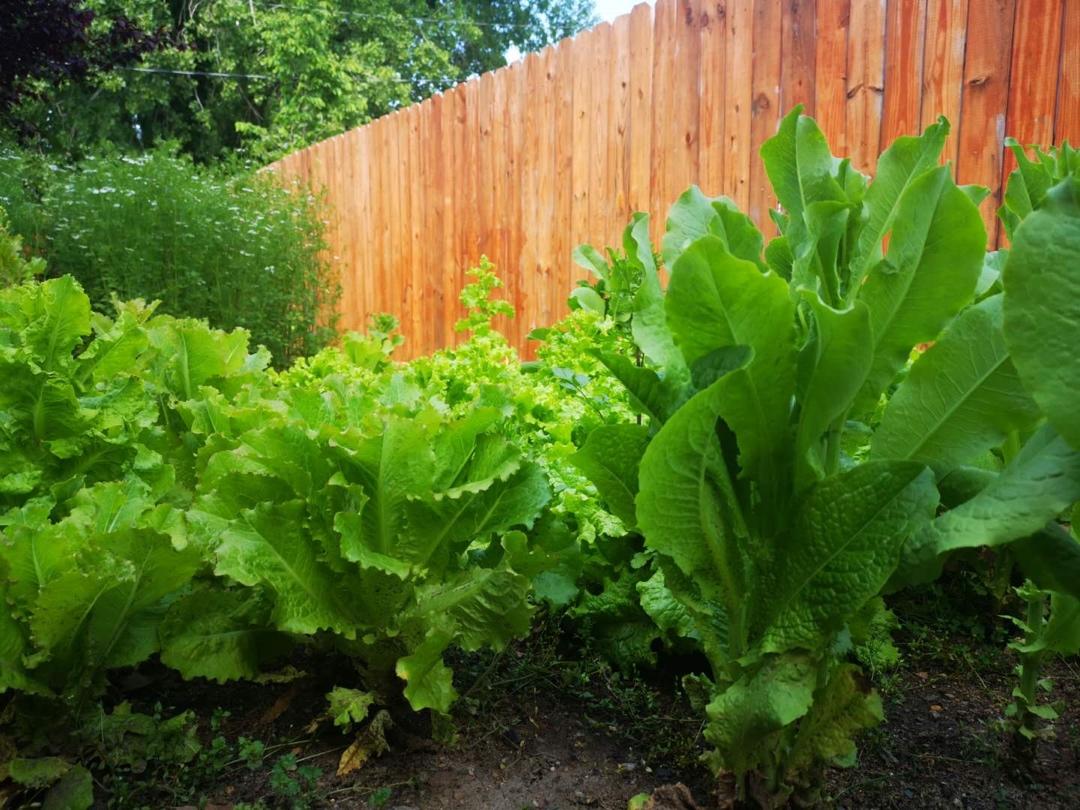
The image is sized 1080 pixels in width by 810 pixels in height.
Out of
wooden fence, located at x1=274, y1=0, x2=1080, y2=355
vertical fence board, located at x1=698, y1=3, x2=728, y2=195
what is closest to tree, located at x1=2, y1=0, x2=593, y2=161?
wooden fence, located at x1=274, y1=0, x2=1080, y2=355

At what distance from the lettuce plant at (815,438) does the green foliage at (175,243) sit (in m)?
6.55

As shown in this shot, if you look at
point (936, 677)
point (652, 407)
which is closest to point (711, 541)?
point (652, 407)

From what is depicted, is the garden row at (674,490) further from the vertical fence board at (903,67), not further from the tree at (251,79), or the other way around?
the tree at (251,79)

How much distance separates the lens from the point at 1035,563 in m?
1.13

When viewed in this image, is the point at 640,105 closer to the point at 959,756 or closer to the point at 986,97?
the point at 986,97

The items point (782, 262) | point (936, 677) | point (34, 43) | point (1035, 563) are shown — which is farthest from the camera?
point (34, 43)

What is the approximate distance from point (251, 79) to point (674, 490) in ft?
76.6

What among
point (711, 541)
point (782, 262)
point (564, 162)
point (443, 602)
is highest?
point (564, 162)

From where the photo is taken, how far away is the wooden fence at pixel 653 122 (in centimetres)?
367

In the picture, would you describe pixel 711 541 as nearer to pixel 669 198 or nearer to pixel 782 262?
pixel 782 262

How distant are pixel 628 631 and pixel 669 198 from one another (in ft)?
12.9

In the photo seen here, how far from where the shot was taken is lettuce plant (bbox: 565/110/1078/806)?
44.8 inches

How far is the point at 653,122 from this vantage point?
5523 mm

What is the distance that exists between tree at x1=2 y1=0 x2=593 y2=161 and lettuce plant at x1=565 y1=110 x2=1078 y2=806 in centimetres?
1932
